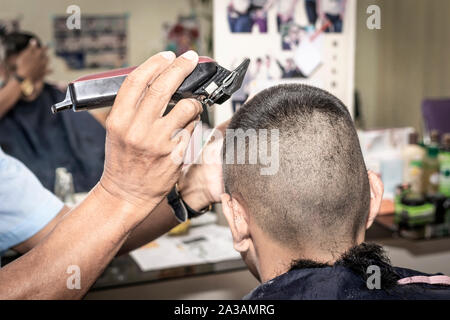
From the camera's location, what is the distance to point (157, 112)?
0.69 metres

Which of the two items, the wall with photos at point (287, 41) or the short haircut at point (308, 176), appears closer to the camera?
the short haircut at point (308, 176)

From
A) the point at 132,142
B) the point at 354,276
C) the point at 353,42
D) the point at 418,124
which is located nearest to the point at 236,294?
the point at 354,276

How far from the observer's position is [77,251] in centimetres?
74

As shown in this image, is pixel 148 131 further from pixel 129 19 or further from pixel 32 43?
pixel 129 19

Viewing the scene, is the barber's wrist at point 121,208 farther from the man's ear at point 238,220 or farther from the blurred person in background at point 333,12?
the blurred person in background at point 333,12

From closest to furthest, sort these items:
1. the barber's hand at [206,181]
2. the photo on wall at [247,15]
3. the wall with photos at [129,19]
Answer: the barber's hand at [206,181] → the photo on wall at [247,15] → the wall with photos at [129,19]

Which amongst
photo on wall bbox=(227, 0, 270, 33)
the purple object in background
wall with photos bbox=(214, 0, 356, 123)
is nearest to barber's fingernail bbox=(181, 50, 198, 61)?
wall with photos bbox=(214, 0, 356, 123)

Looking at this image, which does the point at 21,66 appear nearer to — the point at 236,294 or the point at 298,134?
the point at 236,294

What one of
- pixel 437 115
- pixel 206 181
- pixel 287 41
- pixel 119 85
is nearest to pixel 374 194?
pixel 206 181

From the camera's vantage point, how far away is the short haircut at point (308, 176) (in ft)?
2.58

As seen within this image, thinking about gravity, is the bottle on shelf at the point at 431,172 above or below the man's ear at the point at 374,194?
below

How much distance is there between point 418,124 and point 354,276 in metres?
4.36

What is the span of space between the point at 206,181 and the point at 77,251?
0.43 meters

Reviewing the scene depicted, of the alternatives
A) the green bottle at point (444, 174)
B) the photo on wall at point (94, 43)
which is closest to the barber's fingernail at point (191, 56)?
the green bottle at point (444, 174)
